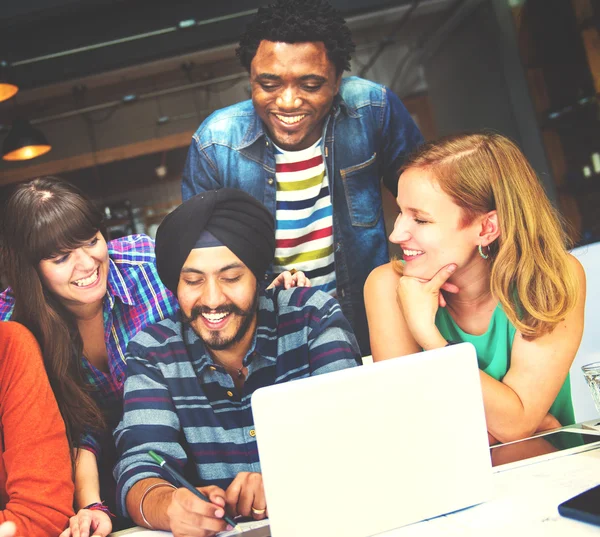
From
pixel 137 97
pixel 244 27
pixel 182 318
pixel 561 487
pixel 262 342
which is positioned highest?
pixel 244 27

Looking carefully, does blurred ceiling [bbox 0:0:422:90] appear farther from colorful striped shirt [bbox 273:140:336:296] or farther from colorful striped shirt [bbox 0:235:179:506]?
colorful striped shirt [bbox 0:235:179:506]

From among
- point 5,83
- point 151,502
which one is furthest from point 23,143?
point 151,502

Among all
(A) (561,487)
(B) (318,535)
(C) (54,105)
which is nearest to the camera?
(B) (318,535)

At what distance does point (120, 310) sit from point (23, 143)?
0.72 metres

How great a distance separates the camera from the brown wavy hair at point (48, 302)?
211 cm

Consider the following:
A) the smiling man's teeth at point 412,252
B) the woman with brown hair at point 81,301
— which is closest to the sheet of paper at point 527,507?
the smiling man's teeth at point 412,252

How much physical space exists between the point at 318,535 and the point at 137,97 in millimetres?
1826

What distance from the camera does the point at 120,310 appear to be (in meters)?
2.23

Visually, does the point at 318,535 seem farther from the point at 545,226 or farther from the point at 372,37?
the point at 372,37

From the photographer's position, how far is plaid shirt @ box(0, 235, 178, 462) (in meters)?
2.19

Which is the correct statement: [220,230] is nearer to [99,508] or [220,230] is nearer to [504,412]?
[99,508]

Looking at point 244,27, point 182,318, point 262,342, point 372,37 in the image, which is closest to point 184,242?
point 182,318

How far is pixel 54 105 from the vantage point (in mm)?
2402

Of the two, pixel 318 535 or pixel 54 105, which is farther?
pixel 54 105
